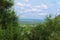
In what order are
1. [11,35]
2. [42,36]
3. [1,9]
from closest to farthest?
[11,35], [1,9], [42,36]

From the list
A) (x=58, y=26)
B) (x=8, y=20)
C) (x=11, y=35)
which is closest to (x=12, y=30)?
(x=11, y=35)

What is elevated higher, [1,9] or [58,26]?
[1,9]

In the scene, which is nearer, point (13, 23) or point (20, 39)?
point (20, 39)

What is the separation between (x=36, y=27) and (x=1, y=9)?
308 centimetres

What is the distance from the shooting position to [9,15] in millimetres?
15477

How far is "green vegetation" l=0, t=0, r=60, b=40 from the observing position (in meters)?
14.1

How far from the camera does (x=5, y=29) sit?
569 inches

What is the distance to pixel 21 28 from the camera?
Answer: 14938 millimetres

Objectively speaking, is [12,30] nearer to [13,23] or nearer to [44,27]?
[13,23]

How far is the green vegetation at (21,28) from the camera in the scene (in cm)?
1406

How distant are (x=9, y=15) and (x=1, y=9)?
0.74 meters

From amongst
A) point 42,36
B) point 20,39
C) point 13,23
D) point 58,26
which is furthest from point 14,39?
point 58,26

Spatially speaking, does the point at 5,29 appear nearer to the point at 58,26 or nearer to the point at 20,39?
the point at 20,39

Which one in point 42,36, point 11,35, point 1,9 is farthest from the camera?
point 42,36
